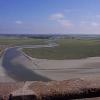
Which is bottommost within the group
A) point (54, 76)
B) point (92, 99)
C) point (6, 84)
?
point (54, 76)

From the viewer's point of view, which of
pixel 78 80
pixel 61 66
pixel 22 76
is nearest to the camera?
pixel 78 80

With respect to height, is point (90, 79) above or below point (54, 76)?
above

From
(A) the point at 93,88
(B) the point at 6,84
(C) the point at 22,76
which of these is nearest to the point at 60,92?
(A) the point at 93,88

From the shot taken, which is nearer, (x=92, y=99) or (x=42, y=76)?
(x=92, y=99)

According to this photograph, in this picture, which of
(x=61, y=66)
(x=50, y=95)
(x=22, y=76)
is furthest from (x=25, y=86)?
(x=61, y=66)

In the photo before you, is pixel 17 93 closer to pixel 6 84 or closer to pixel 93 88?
pixel 6 84

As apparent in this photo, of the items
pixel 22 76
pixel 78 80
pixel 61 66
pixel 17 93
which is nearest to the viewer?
pixel 17 93

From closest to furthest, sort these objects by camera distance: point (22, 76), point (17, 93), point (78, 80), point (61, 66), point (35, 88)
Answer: point (17, 93) → point (35, 88) → point (78, 80) → point (22, 76) → point (61, 66)

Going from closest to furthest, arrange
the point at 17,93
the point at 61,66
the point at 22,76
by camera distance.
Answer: the point at 17,93
the point at 22,76
the point at 61,66

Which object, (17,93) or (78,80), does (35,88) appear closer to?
(17,93)
